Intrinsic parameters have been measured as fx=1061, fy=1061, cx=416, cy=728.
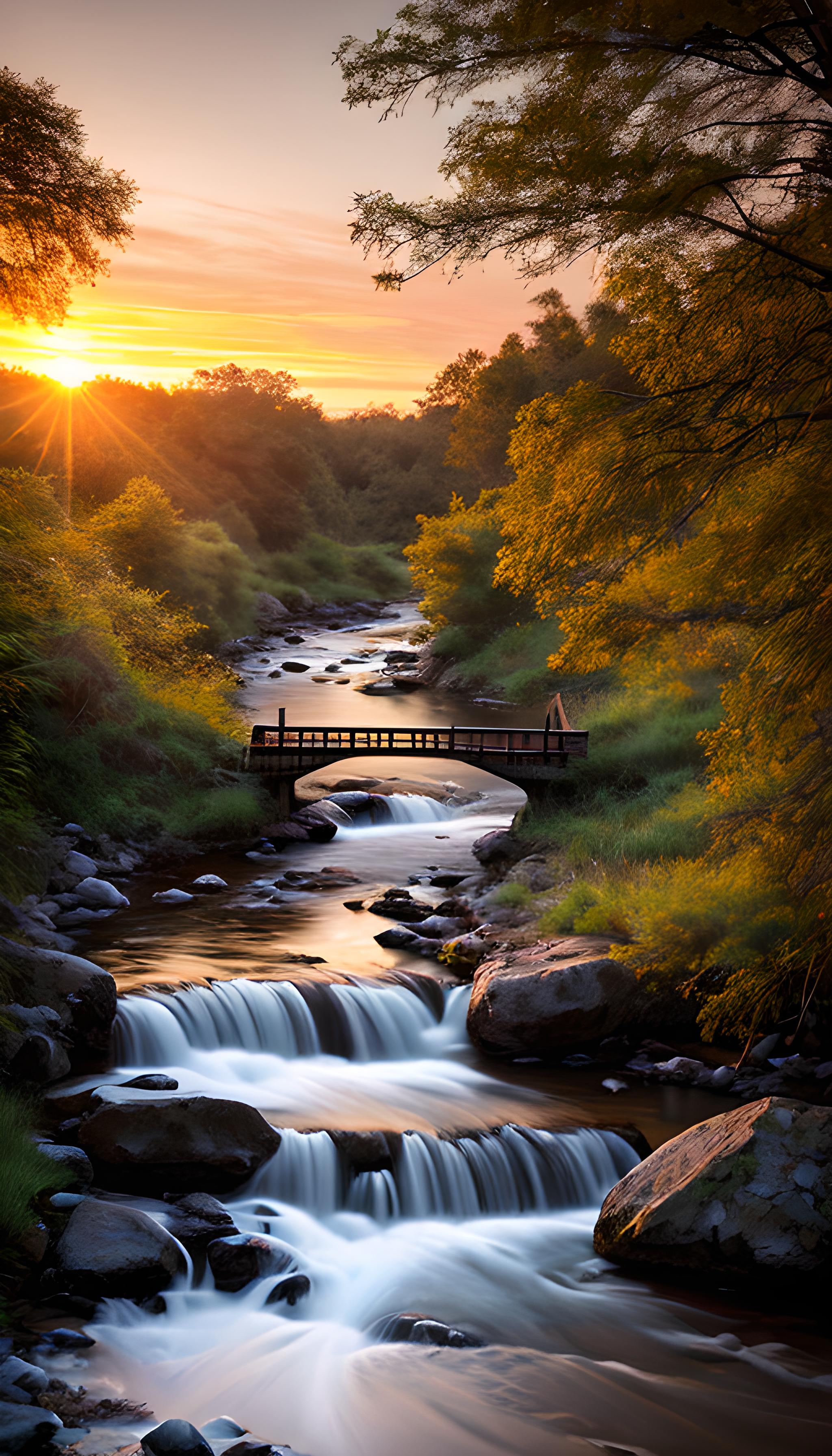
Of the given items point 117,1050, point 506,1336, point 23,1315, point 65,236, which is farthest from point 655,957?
point 65,236

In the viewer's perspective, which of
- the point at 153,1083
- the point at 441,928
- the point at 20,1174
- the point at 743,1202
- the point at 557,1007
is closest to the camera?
the point at 20,1174

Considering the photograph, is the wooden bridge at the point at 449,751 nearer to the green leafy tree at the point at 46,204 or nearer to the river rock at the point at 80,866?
the river rock at the point at 80,866

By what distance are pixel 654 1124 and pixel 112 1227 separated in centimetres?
522

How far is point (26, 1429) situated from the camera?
5.65m

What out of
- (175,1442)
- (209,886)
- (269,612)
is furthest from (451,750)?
(269,612)

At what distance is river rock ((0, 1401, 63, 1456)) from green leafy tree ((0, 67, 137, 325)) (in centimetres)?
1181

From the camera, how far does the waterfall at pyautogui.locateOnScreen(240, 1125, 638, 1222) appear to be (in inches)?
357

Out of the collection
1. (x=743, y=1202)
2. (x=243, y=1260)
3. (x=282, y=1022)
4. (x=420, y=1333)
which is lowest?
(x=420, y=1333)

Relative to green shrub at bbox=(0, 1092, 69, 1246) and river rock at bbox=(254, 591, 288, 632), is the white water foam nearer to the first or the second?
green shrub at bbox=(0, 1092, 69, 1246)

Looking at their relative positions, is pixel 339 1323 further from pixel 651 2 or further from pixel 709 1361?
pixel 651 2

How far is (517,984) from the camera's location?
12.0 meters

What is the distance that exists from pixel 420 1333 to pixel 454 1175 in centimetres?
215

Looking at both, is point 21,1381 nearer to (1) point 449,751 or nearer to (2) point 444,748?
(1) point 449,751

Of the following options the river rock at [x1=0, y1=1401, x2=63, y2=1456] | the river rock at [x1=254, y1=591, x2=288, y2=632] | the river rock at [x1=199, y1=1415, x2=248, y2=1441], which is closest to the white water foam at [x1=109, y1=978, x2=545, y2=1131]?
the river rock at [x1=199, y1=1415, x2=248, y2=1441]
